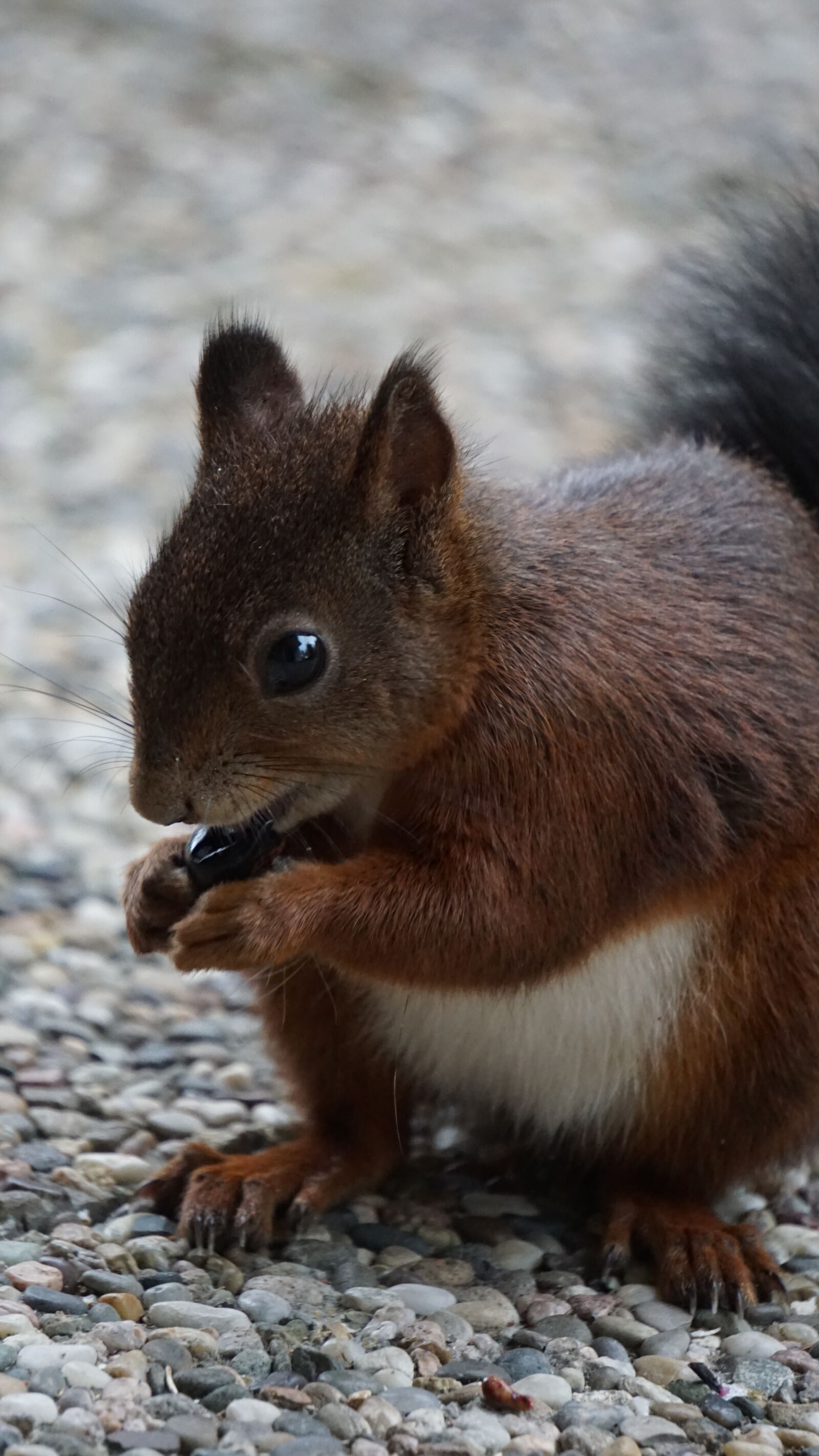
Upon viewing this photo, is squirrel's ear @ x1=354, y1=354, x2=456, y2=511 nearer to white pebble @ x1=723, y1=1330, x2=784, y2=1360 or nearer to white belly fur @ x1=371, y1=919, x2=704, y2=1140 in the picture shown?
white belly fur @ x1=371, y1=919, x2=704, y2=1140

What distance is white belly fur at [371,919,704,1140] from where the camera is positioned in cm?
278

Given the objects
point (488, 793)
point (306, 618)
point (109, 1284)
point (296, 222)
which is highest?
point (306, 618)

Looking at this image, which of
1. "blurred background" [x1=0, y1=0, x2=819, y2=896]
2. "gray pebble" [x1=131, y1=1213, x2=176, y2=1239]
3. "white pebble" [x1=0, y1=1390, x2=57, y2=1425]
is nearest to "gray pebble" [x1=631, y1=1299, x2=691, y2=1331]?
"gray pebble" [x1=131, y1=1213, x2=176, y2=1239]

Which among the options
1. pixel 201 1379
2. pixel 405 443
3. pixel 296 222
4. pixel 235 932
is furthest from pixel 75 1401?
pixel 296 222

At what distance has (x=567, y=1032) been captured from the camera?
2.85 metres

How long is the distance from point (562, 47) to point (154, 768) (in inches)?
344

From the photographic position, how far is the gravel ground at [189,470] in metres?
2.48

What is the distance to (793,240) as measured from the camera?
3598 millimetres

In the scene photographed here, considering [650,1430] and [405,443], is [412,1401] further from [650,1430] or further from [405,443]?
[405,443]

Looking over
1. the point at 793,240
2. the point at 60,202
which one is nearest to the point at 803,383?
the point at 793,240

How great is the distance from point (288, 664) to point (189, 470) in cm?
333

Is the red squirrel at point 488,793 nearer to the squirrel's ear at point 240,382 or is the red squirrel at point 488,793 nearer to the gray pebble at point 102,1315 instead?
the squirrel's ear at point 240,382

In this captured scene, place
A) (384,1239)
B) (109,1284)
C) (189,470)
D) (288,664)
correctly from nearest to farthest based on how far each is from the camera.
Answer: (288,664) < (109,1284) < (384,1239) < (189,470)

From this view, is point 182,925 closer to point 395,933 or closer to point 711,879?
point 395,933
